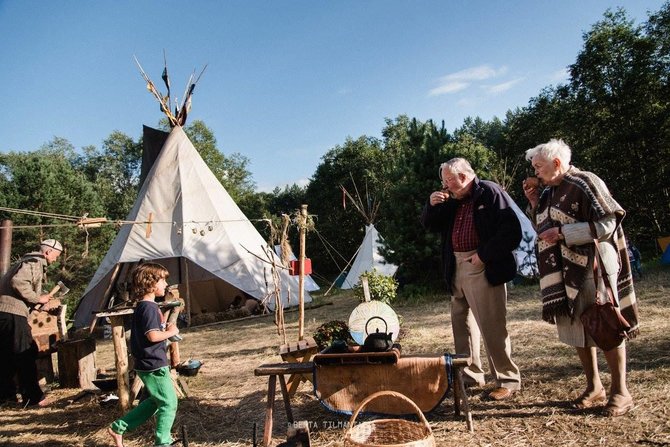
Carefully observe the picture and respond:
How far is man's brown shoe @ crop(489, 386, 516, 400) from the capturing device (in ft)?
10.3

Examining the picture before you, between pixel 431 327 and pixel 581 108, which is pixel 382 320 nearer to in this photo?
pixel 431 327

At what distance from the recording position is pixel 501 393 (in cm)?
314

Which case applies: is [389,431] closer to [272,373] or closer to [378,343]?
[378,343]

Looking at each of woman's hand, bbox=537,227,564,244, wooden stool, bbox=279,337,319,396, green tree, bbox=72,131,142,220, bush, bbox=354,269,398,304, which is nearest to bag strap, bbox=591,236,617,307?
woman's hand, bbox=537,227,564,244

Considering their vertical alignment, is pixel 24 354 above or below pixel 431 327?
above

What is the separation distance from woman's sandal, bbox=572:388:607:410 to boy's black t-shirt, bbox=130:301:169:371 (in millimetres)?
2530

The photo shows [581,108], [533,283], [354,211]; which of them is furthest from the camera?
[354,211]

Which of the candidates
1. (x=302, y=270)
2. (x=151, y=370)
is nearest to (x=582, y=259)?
(x=302, y=270)

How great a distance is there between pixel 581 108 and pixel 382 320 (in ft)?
53.0

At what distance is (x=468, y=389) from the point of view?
3418 mm

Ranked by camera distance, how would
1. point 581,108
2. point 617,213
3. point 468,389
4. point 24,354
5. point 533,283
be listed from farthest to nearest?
point 581,108, point 533,283, point 24,354, point 468,389, point 617,213

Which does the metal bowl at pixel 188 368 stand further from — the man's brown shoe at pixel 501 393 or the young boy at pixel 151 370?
the man's brown shoe at pixel 501 393

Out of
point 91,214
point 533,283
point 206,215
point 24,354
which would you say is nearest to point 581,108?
point 533,283

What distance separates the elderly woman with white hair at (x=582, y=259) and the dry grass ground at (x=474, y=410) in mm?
229
